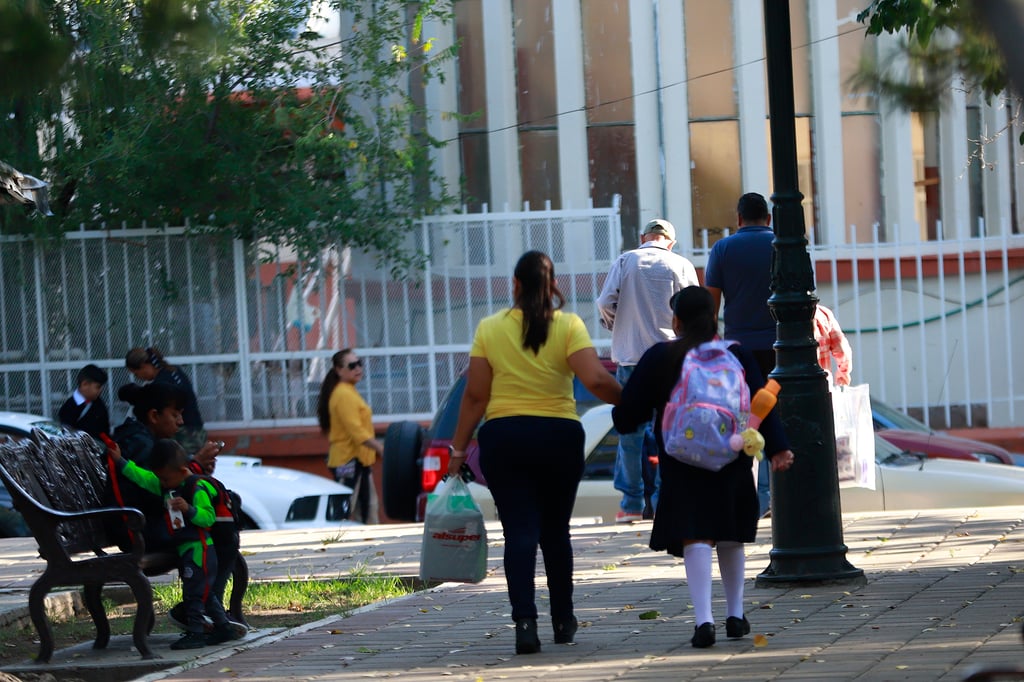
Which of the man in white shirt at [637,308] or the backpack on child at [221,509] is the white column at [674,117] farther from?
the backpack on child at [221,509]

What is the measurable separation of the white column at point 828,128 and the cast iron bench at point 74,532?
1152 cm

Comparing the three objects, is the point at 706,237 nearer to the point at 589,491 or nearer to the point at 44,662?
the point at 589,491

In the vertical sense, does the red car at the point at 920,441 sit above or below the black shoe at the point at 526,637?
above

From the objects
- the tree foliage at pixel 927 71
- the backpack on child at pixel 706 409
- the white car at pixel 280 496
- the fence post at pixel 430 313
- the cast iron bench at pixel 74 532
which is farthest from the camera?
the fence post at pixel 430 313

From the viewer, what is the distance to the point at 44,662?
7.03 metres

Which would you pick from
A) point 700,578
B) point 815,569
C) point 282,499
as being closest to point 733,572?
point 700,578

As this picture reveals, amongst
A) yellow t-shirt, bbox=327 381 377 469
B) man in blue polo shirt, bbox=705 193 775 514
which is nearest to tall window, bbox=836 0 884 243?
yellow t-shirt, bbox=327 381 377 469

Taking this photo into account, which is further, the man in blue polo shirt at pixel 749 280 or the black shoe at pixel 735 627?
the man in blue polo shirt at pixel 749 280

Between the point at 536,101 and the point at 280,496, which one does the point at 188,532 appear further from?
the point at 536,101

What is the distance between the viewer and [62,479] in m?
7.29

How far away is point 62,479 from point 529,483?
2270 millimetres

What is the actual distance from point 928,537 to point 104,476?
4656 millimetres

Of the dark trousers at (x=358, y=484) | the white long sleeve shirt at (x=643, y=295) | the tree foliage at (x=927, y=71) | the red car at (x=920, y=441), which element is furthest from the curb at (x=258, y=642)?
the red car at (x=920, y=441)

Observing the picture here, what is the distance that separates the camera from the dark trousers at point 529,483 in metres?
6.49
